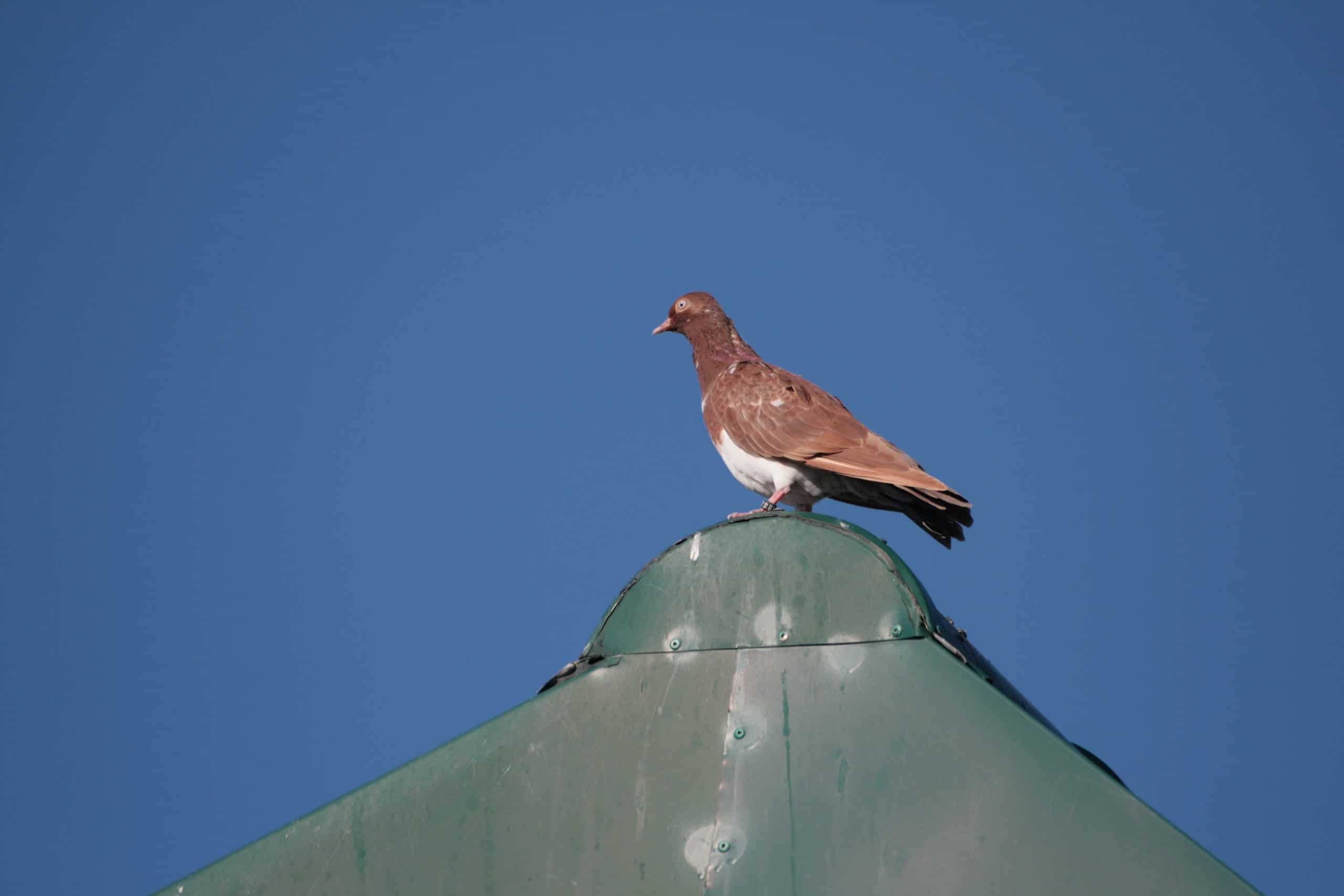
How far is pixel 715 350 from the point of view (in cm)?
966

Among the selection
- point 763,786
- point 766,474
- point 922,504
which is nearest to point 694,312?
point 766,474

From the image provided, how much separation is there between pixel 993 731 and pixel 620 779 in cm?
107

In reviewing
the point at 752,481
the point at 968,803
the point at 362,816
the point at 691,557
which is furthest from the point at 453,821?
the point at 752,481

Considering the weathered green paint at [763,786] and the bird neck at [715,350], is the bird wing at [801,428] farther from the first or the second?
the weathered green paint at [763,786]

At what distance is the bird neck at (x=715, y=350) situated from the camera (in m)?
9.49

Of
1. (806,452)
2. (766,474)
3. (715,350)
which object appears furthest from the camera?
(715,350)

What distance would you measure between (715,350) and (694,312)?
0.43 meters

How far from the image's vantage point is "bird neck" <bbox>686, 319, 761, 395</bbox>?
9492 millimetres

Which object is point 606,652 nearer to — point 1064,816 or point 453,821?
point 453,821

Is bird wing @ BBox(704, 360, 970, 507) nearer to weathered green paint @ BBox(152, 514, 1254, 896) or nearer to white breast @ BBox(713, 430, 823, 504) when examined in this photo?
white breast @ BBox(713, 430, 823, 504)

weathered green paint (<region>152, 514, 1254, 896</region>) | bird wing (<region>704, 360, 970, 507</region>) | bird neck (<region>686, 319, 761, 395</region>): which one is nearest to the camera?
weathered green paint (<region>152, 514, 1254, 896</region>)

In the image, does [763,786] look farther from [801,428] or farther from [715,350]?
[715,350]

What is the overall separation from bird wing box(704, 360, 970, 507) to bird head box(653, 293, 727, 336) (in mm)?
722

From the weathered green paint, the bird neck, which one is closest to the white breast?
the bird neck
